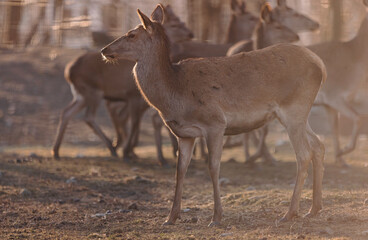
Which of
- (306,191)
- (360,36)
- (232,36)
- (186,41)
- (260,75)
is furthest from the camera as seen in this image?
(232,36)

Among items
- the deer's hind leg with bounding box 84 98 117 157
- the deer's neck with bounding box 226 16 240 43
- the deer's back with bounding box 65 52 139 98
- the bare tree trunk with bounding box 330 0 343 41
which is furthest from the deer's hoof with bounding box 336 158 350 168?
the bare tree trunk with bounding box 330 0 343 41

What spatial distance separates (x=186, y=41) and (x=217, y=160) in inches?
273

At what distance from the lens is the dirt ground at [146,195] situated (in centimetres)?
600

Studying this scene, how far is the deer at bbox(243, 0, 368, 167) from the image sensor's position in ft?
34.7

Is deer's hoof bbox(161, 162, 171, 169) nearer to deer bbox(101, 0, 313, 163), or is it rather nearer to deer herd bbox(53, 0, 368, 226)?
deer bbox(101, 0, 313, 163)

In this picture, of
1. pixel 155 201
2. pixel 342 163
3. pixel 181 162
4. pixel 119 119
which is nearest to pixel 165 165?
pixel 119 119

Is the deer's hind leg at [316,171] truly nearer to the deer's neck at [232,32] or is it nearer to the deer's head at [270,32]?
the deer's head at [270,32]

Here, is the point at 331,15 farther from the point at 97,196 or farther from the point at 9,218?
the point at 9,218

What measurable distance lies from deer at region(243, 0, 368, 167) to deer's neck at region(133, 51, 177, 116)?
4598 millimetres

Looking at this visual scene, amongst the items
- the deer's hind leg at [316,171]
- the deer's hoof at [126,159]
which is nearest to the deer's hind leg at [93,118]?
the deer's hoof at [126,159]

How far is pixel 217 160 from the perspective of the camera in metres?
6.33

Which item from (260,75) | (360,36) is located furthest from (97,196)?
(360,36)

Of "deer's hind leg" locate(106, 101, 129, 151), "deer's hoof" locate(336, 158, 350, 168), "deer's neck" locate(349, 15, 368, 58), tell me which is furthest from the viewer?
"deer's hind leg" locate(106, 101, 129, 151)

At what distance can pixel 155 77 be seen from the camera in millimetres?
6559
